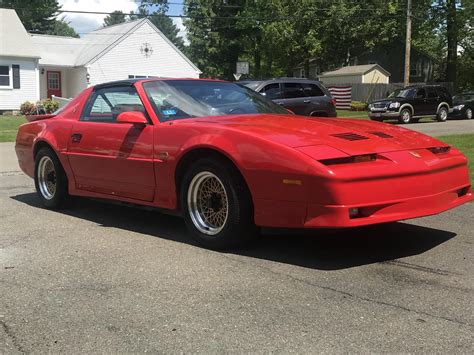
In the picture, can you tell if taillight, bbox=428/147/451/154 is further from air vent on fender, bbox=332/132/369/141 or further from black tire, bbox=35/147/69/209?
black tire, bbox=35/147/69/209

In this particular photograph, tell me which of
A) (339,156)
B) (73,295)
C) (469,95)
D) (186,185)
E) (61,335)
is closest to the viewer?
(61,335)

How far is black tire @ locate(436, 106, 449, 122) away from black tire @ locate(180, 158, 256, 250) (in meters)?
23.6

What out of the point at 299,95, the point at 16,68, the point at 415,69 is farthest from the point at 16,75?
the point at 415,69

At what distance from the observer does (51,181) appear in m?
6.74

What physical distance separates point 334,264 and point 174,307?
1.46 metres

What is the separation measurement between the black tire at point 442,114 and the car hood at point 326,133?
2239 centimetres

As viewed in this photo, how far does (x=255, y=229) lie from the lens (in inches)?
186

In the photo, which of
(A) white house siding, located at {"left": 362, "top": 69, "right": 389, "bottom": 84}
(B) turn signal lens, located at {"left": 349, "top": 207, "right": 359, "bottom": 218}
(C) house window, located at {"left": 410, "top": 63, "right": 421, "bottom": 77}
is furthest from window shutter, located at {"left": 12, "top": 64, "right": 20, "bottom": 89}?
(C) house window, located at {"left": 410, "top": 63, "right": 421, "bottom": 77}

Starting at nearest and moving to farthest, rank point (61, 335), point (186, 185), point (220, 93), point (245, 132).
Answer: point (61, 335) < point (245, 132) < point (186, 185) < point (220, 93)

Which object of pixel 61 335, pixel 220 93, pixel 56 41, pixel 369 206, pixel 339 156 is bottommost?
pixel 61 335

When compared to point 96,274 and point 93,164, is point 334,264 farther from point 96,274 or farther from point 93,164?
point 93,164

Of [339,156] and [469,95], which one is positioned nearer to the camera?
[339,156]

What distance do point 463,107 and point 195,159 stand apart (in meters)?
25.8

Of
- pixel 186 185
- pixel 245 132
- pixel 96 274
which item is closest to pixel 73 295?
pixel 96 274
